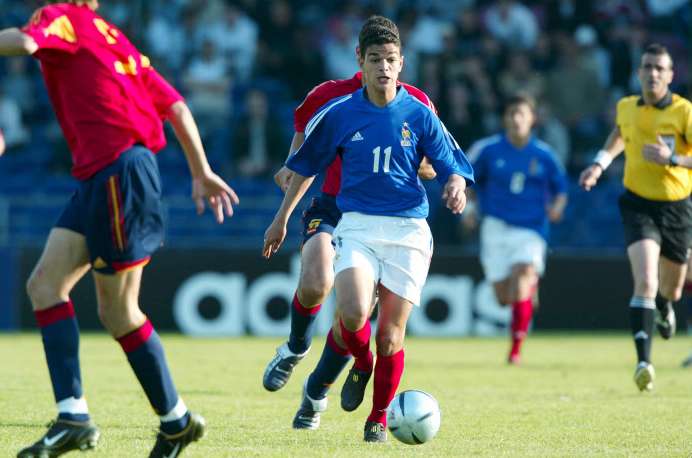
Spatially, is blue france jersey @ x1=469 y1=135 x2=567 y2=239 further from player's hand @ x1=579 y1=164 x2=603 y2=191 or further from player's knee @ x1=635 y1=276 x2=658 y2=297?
player's knee @ x1=635 y1=276 x2=658 y2=297

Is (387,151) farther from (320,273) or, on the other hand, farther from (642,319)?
(642,319)

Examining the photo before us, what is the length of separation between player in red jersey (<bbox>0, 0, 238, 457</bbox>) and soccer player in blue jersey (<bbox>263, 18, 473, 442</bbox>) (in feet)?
4.45

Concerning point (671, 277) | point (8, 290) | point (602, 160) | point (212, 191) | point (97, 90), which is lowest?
point (8, 290)

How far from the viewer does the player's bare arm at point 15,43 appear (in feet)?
16.8

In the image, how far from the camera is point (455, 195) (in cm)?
652

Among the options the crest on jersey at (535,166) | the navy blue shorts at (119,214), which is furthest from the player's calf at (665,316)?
the navy blue shorts at (119,214)

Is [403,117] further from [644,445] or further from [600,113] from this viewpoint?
[600,113]

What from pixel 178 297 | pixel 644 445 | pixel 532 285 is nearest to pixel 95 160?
pixel 644 445

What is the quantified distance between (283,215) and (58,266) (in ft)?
5.90

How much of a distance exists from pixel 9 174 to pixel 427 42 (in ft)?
20.6

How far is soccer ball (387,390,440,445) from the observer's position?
21.4 feet

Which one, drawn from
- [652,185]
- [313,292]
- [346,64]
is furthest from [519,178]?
[313,292]

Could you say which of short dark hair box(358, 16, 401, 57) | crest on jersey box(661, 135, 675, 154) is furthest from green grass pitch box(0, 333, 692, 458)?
short dark hair box(358, 16, 401, 57)

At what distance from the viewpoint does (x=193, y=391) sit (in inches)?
376
